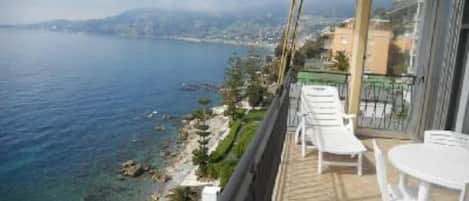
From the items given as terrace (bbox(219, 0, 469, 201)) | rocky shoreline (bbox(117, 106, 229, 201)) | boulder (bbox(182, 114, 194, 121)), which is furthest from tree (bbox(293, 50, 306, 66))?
boulder (bbox(182, 114, 194, 121))

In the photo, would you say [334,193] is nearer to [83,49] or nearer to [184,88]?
[184,88]

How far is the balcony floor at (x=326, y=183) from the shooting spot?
11.4 feet

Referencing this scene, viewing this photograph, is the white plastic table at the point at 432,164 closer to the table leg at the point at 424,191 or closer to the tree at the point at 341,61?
the table leg at the point at 424,191

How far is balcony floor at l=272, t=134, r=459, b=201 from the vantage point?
3.49 meters

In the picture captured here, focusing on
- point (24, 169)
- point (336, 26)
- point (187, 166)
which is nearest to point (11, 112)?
point (24, 169)

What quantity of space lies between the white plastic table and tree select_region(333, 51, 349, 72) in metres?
3.21

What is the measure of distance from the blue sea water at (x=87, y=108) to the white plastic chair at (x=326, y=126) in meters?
17.7

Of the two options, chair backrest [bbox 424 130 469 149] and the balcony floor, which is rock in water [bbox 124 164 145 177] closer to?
the balcony floor

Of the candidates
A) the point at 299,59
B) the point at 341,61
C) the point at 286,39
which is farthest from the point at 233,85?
the point at 286,39

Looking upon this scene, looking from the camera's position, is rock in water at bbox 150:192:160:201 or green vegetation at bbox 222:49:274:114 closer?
rock in water at bbox 150:192:160:201

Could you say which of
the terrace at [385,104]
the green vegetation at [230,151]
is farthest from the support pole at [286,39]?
the green vegetation at [230,151]

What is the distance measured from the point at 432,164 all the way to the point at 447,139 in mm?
906

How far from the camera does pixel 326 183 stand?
3.85 metres

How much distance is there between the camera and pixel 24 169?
28.2 metres
